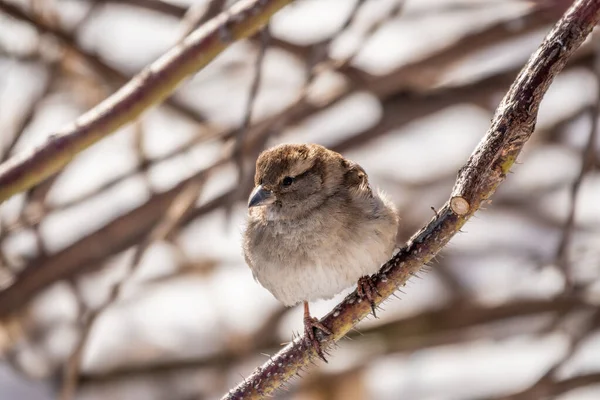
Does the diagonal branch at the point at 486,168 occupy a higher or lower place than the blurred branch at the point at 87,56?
lower

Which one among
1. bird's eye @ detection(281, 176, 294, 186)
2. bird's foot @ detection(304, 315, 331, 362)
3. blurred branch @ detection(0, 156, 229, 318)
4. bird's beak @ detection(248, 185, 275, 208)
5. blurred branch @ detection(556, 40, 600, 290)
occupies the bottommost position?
bird's foot @ detection(304, 315, 331, 362)

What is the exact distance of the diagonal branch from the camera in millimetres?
1837

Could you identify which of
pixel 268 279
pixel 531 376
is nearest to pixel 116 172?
pixel 268 279

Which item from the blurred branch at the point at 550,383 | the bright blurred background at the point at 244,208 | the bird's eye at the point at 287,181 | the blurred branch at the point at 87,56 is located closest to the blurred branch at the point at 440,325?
the bright blurred background at the point at 244,208

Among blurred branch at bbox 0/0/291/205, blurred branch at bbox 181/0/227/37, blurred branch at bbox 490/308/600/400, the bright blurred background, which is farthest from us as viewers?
the bright blurred background

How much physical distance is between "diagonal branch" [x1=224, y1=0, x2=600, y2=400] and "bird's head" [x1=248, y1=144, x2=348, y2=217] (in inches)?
27.9

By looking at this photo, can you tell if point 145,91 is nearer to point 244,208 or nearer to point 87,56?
point 244,208

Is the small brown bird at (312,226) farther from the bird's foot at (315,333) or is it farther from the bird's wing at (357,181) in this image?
the bird's foot at (315,333)

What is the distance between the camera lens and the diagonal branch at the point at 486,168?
184 centimetres

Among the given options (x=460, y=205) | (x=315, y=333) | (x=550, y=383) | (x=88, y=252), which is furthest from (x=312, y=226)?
(x=88, y=252)

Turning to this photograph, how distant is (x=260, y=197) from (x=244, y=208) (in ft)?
6.86

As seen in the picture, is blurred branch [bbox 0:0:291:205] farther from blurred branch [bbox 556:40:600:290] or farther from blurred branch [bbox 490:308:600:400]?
blurred branch [bbox 490:308:600:400]

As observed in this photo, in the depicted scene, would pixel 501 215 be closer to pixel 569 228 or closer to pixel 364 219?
pixel 569 228

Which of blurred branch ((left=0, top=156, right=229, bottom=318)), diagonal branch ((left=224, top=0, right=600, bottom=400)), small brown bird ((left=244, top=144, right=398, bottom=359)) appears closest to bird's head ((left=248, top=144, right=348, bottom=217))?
small brown bird ((left=244, top=144, right=398, bottom=359))
